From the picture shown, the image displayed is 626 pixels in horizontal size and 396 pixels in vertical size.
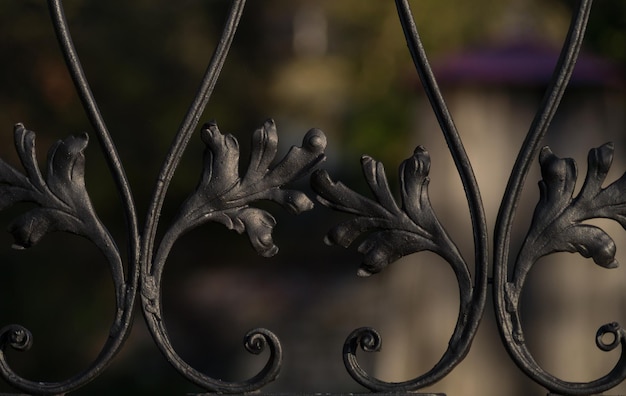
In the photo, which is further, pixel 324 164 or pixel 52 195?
pixel 324 164

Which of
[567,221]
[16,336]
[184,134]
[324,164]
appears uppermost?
[567,221]

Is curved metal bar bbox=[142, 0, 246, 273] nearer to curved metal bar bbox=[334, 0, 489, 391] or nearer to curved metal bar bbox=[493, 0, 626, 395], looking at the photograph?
curved metal bar bbox=[334, 0, 489, 391]

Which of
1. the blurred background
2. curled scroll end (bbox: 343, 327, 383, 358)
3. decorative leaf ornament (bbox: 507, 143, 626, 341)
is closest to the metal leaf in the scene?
decorative leaf ornament (bbox: 507, 143, 626, 341)

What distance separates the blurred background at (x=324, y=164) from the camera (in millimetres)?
4430

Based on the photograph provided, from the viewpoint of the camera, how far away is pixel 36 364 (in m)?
5.03

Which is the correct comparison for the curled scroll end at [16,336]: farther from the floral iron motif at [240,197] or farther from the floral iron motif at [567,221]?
the floral iron motif at [567,221]

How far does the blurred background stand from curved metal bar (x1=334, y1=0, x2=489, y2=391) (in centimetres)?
198

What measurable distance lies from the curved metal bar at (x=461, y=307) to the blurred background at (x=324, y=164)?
78.1 inches

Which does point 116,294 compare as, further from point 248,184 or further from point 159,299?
point 248,184

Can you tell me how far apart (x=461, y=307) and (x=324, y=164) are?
3859mm

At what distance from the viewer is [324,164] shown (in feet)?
15.8

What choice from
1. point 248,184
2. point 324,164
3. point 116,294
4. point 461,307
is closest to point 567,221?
point 461,307

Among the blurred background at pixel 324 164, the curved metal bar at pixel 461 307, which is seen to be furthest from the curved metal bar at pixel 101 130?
the blurred background at pixel 324 164

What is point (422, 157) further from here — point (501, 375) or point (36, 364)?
point (36, 364)
